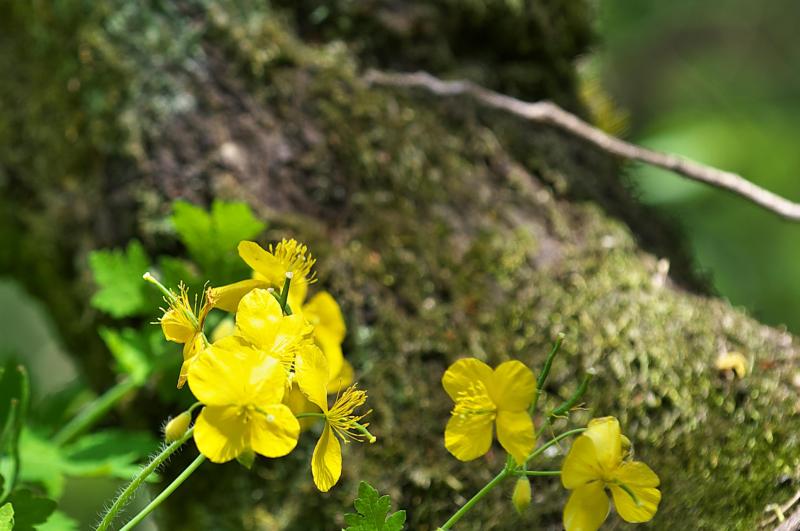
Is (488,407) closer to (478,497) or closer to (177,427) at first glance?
Result: (478,497)

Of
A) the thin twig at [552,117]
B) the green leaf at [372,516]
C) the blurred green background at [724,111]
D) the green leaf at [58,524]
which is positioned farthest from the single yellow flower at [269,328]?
the blurred green background at [724,111]

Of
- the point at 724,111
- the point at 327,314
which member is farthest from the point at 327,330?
the point at 724,111

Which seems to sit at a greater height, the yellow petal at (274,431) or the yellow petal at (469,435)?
the yellow petal at (274,431)

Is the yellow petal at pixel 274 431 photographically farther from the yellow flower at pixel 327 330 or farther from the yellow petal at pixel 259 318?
the yellow flower at pixel 327 330

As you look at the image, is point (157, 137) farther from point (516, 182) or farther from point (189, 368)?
point (189, 368)

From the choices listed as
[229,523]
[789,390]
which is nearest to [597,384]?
[789,390]

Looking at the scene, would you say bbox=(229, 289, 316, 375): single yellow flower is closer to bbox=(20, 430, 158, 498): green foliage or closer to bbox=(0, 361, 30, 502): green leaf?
bbox=(0, 361, 30, 502): green leaf

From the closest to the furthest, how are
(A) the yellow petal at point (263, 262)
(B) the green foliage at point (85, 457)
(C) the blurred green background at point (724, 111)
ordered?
(A) the yellow petal at point (263, 262)
(B) the green foliage at point (85, 457)
(C) the blurred green background at point (724, 111)
